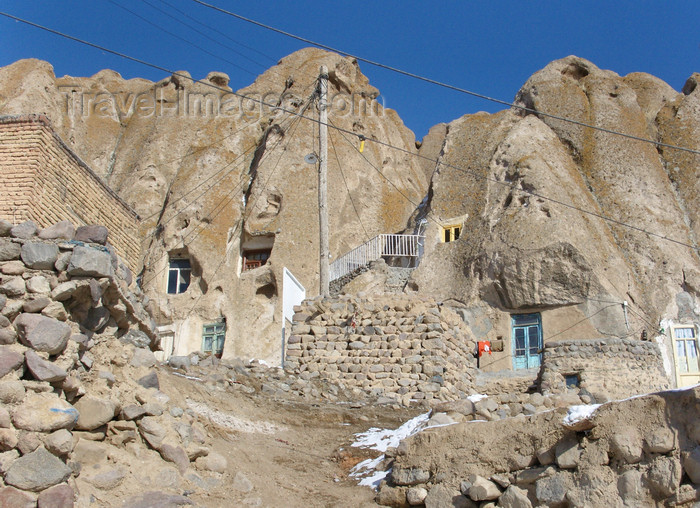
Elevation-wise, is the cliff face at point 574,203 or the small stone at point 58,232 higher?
the cliff face at point 574,203

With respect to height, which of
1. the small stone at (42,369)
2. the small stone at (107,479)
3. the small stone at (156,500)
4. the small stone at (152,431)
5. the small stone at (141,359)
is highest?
the small stone at (141,359)

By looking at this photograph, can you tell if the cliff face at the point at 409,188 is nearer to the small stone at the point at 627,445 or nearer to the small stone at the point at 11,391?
the small stone at the point at 627,445

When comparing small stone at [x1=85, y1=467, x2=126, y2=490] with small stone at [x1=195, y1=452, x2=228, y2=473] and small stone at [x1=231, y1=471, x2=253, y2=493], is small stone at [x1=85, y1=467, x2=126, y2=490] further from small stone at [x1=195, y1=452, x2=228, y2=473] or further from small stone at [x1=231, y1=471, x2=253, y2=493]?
small stone at [x1=231, y1=471, x2=253, y2=493]

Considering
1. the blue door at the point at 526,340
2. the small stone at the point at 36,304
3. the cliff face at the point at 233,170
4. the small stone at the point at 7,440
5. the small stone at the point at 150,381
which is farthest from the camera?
the cliff face at the point at 233,170

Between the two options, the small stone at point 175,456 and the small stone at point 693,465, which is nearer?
the small stone at point 693,465

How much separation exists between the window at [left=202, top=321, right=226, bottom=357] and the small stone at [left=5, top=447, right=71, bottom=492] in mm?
20264

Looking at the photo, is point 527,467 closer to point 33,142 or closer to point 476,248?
point 33,142

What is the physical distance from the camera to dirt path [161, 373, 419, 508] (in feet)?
20.4

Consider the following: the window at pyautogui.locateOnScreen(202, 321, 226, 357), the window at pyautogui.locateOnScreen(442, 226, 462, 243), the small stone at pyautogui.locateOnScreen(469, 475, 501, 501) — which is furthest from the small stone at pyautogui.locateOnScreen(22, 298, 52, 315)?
the window at pyautogui.locateOnScreen(202, 321, 226, 357)

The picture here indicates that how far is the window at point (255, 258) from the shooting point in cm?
2720

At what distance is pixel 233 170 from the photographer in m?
29.7

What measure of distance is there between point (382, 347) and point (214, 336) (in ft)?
46.3

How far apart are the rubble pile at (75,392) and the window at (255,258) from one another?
20363 mm

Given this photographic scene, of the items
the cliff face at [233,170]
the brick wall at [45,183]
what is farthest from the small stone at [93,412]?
the cliff face at [233,170]
